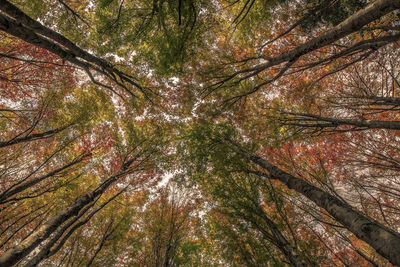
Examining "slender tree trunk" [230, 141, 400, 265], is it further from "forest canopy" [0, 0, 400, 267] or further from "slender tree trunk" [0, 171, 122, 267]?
"slender tree trunk" [0, 171, 122, 267]

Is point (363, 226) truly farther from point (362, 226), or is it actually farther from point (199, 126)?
point (199, 126)

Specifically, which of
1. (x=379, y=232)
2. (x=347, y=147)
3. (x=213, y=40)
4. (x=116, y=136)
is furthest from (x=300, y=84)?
(x=116, y=136)

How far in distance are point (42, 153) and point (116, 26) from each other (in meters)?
6.73

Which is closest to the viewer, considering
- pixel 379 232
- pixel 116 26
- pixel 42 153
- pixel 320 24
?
pixel 379 232

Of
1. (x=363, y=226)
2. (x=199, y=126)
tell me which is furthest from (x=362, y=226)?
(x=199, y=126)

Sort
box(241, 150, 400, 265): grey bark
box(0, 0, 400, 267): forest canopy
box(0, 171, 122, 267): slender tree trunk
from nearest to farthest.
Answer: box(241, 150, 400, 265): grey bark, box(0, 171, 122, 267): slender tree trunk, box(0, 0, 400, 267): forest canopy

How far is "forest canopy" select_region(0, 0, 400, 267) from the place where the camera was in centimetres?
475

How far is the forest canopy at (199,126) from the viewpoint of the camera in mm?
4746

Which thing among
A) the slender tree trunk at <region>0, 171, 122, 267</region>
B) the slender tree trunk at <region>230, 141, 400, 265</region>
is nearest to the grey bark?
the slender tree trunk at <region>230, 141, 400, 265</region>

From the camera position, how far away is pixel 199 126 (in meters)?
7.08

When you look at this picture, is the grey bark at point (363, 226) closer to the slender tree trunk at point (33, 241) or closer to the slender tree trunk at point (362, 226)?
Answer: the slender tree trunk at point (362, 226)

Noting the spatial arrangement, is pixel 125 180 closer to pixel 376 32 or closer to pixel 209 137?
pixel 209 137

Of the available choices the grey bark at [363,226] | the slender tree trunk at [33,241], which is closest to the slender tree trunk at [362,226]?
the grey bark at [363,226]

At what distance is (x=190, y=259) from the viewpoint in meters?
8.91
